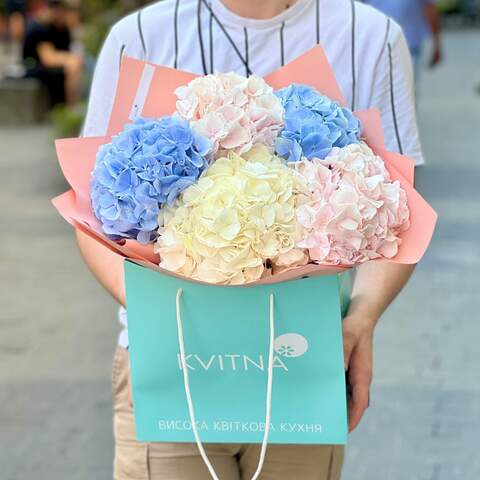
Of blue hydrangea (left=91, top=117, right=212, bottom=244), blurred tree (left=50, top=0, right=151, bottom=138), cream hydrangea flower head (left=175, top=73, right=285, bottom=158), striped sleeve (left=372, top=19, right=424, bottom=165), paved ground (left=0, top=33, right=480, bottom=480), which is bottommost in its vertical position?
blurred tree (left=50, top=0, right=151, bottom=138)

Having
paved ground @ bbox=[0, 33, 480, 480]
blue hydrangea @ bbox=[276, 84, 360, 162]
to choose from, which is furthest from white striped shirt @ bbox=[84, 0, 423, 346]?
paved ground @ bbox=[0, 33, 480, 480]

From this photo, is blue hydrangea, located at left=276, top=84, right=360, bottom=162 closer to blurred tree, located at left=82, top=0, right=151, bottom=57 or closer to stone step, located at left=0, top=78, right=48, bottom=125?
blurred tree, located at left=82, top=0, right=151, bottom=57

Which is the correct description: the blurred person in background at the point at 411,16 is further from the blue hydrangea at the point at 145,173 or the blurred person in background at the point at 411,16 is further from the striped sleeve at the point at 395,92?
the blue hydrangea at the point at 145,173

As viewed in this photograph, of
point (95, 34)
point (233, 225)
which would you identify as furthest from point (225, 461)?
point (95, 34)

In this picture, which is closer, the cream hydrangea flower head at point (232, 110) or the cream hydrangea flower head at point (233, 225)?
the cream hydrangea flower head at point (233, 225)

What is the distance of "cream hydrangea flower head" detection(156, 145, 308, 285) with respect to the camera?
1.93 m

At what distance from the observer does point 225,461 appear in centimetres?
240

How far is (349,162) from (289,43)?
52 cm

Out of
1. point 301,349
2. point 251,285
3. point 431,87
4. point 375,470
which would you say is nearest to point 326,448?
point 301,349

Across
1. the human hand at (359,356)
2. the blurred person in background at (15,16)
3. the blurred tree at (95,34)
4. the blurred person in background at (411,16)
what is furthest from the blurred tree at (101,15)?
the blurred person in background at (15,16)

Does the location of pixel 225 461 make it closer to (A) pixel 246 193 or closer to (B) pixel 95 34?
(A) pixel 246 193

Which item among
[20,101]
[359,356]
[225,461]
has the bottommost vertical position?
[20,101]

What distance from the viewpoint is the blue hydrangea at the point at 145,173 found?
6.49 feet

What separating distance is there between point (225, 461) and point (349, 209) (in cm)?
70
